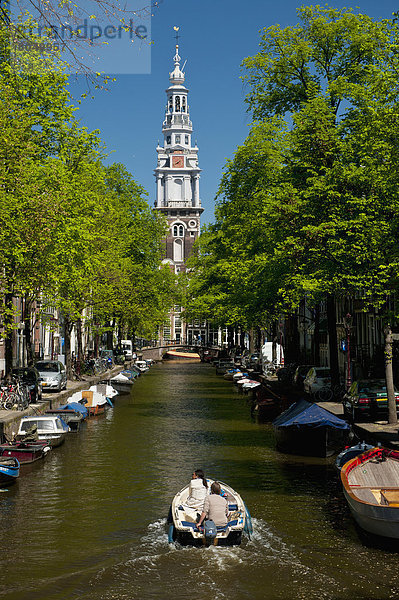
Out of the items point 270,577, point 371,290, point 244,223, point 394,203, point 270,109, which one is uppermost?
point 270,109

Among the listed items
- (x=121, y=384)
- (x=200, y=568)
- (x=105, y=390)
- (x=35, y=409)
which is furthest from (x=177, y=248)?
(x=200, y=568)

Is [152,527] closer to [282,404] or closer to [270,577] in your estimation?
[270,577]

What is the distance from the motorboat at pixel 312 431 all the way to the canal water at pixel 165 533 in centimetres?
51

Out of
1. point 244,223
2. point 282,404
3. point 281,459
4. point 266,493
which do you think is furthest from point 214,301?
point 266,493

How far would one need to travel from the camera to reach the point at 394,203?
26.8m

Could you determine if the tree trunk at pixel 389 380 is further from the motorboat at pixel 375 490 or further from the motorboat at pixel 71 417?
the motorboat at pixel 71 417

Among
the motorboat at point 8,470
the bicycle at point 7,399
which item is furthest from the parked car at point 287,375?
the motorboat at point 8,470

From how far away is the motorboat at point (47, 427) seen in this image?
3023 cm

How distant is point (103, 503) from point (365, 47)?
83.0 feet

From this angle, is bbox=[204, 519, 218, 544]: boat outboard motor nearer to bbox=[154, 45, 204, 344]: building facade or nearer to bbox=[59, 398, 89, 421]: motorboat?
bbox=[59, 398, 89, 421]: motorboat

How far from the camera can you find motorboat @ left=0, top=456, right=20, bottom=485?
2320cm

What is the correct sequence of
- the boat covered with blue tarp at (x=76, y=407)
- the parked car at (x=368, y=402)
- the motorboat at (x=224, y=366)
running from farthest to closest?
1. the motorboat at (x=224, y=366)
2. the boat covered with blue tarp at (x=76, y=407)
3. the parked car at (x=368, y=402)

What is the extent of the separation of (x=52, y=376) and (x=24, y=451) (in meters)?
17.6

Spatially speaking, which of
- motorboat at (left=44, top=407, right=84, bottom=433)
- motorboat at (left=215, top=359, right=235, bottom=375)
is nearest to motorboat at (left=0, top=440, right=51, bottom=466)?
motorboat at (left=44, top=407, right=84, bottom=433)
